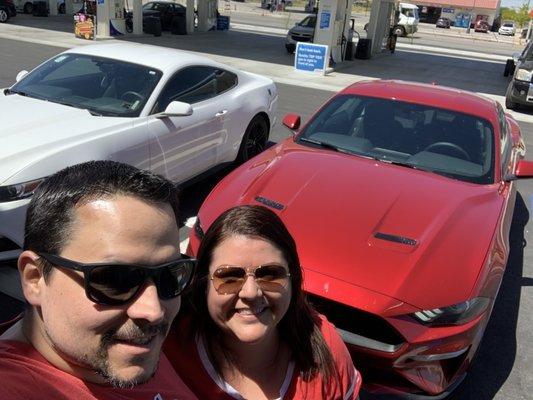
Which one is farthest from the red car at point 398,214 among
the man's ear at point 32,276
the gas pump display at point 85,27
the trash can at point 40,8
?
the trash can at point 40,8

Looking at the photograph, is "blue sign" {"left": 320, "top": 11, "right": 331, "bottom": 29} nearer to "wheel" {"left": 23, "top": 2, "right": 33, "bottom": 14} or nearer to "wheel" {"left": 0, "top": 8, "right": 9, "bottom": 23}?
"wheel" {"left": 0, "top": 8, "right": 9, "bottom": 23}

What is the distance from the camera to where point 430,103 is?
4.45 metres

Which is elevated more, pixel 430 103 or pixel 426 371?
pixel 430 103

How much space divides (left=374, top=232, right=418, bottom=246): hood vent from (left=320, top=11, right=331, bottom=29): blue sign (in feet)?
50.2

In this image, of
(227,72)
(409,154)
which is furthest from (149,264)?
(227,72)

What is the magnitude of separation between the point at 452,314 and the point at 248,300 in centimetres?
137

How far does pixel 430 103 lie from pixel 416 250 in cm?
201

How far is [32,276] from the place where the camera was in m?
1.17

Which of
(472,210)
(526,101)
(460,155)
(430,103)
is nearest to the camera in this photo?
(472,210)

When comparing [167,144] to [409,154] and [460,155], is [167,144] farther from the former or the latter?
[460,155]

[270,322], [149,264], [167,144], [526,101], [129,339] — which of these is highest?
[149,264]

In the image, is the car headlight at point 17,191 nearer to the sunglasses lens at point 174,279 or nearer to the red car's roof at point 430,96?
the sunglasses lens at point 174,279

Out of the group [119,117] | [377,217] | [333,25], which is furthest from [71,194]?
[333,25]

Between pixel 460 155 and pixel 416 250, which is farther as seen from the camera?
pixel 460 155
